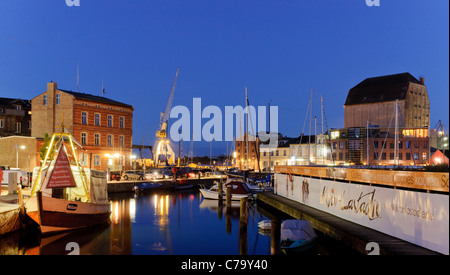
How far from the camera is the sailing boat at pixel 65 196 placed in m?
21.4

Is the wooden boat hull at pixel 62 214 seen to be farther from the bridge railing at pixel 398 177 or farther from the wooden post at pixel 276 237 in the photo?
the bridge railing at pixel 398 177

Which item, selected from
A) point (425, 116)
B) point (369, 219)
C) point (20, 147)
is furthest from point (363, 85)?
point (369, 219)

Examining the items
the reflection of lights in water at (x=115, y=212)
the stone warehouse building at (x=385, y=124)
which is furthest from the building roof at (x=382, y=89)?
the reflection of lights in water at (x=115, y=212)

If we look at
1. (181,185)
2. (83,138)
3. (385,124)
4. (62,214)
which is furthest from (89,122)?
(385,124)

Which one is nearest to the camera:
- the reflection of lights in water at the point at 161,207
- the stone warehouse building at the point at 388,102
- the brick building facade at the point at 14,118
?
the reflection of lights in water at the point at 161,207

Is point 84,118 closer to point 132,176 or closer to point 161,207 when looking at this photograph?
point 132,176

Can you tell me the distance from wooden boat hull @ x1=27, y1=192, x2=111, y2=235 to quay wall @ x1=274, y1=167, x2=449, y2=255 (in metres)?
15.0

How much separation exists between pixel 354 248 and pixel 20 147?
48.8m

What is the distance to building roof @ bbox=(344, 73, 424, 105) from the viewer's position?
8988 cm

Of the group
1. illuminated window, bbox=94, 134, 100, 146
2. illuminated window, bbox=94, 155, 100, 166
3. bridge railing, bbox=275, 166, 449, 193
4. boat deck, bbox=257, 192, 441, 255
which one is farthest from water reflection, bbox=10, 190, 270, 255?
illuminated window, bbox=94, 134, 100, 146

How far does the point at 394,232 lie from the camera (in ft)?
48.5

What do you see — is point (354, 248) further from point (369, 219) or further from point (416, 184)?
point (416, 184)

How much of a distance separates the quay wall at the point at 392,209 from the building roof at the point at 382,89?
75.3 meters

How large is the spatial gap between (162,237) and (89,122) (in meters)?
42.5
